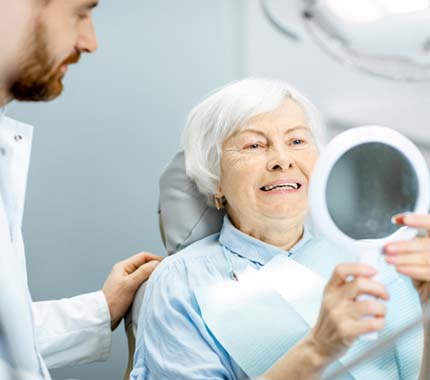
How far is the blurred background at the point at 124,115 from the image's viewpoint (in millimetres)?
1979

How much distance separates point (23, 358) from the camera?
3.73 feet

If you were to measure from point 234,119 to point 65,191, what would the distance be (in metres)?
0.69

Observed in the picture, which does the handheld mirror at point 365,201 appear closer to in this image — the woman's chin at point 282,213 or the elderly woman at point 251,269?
the elderly woman at point 251,269

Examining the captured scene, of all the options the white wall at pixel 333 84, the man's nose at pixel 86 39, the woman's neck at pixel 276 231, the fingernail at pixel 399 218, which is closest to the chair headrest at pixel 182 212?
the woman's neck at pixel 276 231

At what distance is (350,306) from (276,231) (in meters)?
0.52

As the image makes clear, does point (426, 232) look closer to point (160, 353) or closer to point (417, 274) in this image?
point (417, 274)

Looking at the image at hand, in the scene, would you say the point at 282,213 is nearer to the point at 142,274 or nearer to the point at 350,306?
the point at 142,274

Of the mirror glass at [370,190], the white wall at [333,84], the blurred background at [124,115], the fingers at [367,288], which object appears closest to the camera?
the fingers at [367,288]

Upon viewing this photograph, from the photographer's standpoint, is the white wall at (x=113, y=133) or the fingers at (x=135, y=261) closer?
the fingers at (x=135, y=261)

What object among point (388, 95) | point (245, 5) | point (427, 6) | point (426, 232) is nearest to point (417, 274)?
A: point (426, 232)

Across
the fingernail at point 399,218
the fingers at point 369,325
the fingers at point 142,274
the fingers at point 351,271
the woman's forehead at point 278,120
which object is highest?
the woman's forehead at point 278,120

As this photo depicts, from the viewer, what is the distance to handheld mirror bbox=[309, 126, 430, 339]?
3.39 ft

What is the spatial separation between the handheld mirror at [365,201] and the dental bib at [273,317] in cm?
27

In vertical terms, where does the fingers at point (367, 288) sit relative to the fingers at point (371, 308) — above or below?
above
